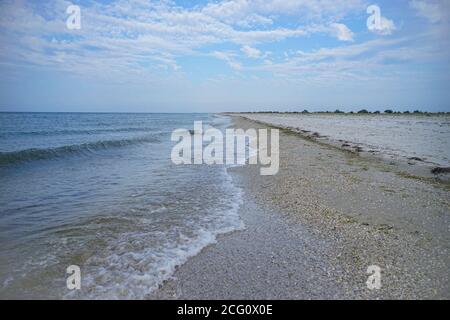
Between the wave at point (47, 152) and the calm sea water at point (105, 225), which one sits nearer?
the calm sea water at point (105, 225)

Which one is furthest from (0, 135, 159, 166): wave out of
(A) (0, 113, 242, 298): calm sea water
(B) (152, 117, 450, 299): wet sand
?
(B) (152, 117, 450, 299): wet sand

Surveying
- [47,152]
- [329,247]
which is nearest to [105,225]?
[329,247]

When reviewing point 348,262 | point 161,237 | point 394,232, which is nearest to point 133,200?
point 161,237

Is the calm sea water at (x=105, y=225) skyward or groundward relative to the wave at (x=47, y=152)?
groundward

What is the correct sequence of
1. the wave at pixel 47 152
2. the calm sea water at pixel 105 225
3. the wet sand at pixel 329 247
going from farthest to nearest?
the wave at pixel 47 152 < the calm sea water at pixel 105 225 < the wet sand at pixel 329 247

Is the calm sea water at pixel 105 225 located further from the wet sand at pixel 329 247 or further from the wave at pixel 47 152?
the wave at pixel 47 152

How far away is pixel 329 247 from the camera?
555cm

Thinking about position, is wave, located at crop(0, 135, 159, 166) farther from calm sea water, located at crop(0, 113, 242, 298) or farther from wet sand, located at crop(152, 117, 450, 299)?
wet sand, located at crop(152, 117, 450, 299)

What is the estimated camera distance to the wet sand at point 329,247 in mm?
4207

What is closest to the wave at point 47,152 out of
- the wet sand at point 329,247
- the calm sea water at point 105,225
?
the calm sea water at point 105,225

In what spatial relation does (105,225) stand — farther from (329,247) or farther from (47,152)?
(47,152)

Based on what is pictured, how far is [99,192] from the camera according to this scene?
31.5 feet

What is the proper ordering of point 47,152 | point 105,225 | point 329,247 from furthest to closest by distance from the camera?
point 47,152
point 105,225
point 329,247
